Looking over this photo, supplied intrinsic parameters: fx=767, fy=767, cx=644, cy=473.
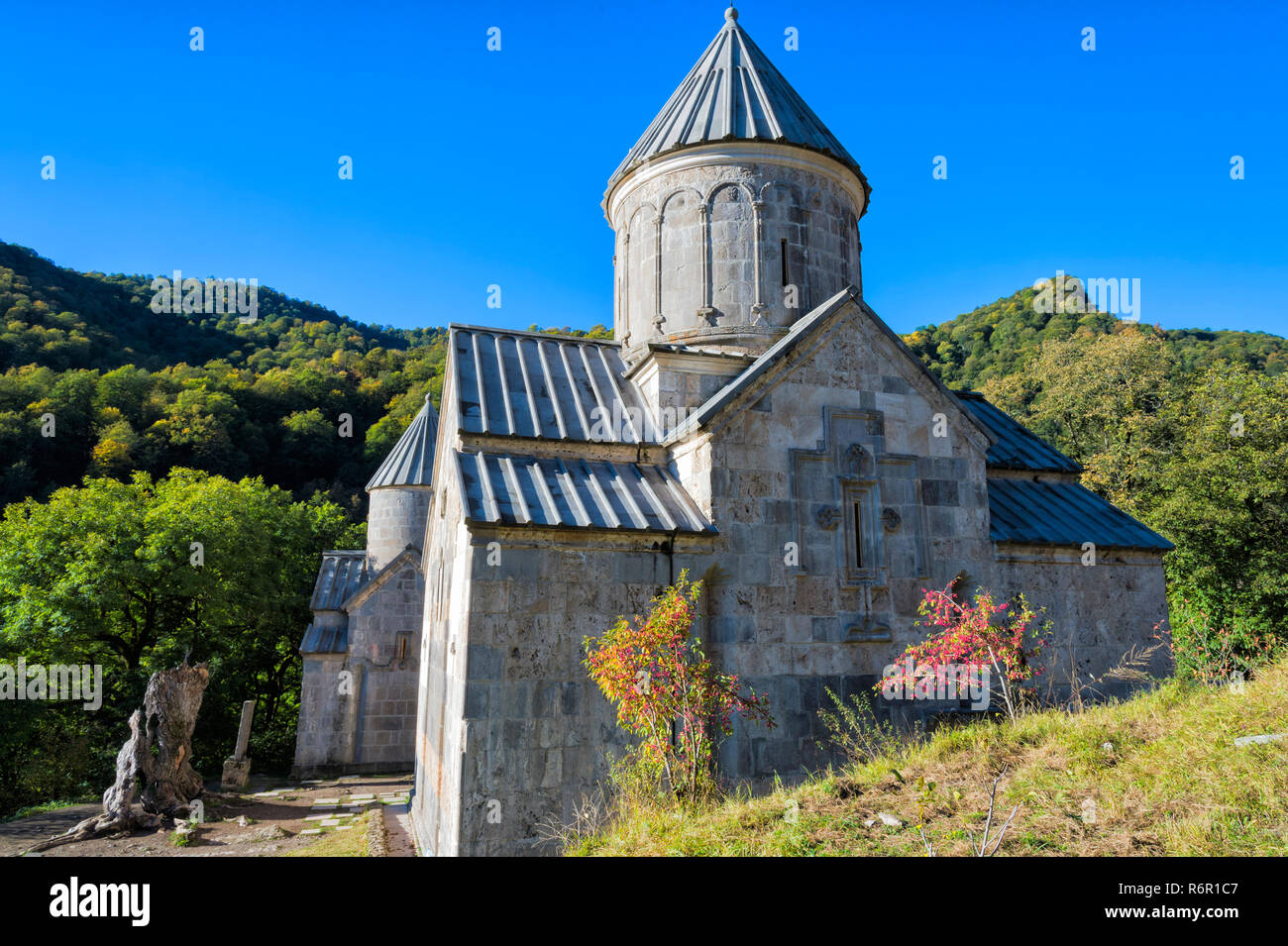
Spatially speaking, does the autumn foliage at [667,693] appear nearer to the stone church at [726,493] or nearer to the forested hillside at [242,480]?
the stone church at [726,493]

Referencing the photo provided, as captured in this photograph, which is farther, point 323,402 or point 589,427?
point 323,402

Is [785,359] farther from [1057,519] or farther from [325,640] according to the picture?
[325,640]

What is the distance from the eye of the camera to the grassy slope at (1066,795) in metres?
3.99

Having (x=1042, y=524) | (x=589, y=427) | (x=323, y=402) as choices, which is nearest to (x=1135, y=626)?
(x=1042, y=524)

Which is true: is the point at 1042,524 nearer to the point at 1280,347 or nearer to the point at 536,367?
the point at 536,367

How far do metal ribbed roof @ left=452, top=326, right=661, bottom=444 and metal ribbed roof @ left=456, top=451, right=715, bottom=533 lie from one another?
37 centimetres

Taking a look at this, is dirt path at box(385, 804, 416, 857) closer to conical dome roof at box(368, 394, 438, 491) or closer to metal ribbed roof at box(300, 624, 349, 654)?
metal ribbed roof at box(300, 624, 349, 654)

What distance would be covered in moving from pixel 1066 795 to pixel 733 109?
912cm

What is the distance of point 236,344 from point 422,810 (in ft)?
162

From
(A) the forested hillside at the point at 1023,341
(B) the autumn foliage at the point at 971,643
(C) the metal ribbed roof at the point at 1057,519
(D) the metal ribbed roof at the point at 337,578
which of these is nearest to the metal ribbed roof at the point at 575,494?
(B) the autumn foliage at the point at 971,643

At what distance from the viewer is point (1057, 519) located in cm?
941

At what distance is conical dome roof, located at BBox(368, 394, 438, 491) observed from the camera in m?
17.8

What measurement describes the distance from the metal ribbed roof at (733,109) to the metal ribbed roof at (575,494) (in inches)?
196

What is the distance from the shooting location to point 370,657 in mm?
16141
